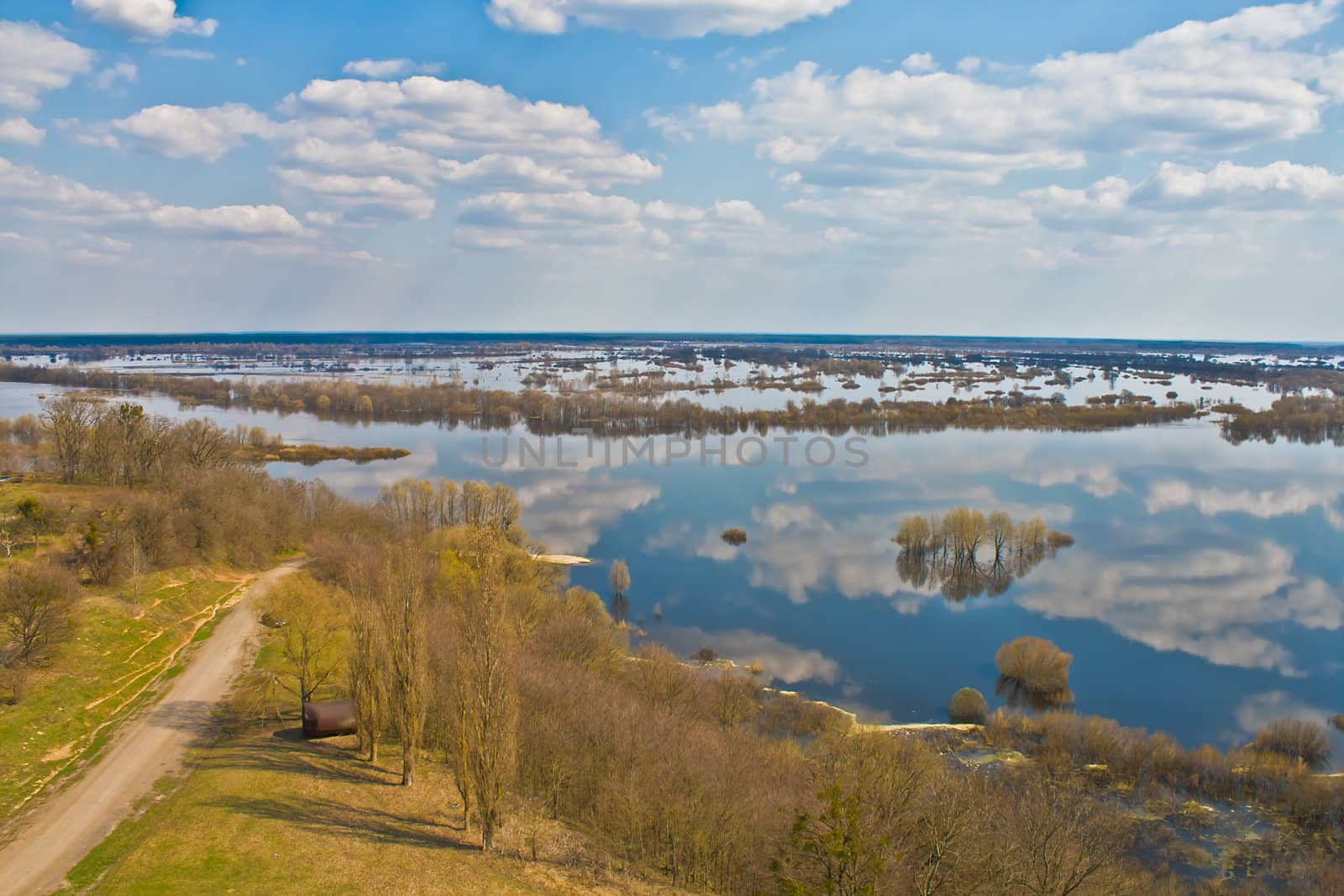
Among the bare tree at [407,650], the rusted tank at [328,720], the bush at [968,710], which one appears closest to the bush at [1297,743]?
the bush at [968,710]

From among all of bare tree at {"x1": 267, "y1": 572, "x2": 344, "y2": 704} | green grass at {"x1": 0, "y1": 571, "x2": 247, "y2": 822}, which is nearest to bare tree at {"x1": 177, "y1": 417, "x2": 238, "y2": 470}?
green grass at {"x1": 0, "y1": 571, "x2": 247, "y2": 822}

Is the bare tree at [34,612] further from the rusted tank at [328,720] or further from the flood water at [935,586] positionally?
the flood water at [935,586]

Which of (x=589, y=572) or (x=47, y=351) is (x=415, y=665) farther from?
(x=47, y=351)

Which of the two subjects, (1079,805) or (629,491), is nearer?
(1079,805)

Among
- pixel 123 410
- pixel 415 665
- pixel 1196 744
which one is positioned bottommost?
pixel 1196 744

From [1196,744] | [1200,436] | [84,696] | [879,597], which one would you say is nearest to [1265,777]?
[1196,744]

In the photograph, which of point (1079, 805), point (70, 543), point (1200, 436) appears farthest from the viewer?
point (1200, 436)

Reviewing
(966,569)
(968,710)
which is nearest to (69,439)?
(968,710)
